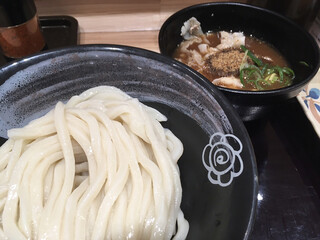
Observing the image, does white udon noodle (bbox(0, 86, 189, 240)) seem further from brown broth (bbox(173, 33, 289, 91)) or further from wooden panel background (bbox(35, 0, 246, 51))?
wooden panel background (bbox(35, 0, 246, 51))

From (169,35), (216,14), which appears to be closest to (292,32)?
(216,14)

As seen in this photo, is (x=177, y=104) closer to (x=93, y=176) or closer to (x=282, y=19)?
(x=93, y=176)

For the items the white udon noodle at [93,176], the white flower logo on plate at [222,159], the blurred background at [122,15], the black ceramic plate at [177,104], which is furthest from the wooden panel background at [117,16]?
the white flower logo on plate at [222,159]

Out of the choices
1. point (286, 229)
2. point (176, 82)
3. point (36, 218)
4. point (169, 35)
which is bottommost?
point (286, 229)

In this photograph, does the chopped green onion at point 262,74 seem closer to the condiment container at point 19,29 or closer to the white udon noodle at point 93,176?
the white udon noodle at point 93,176

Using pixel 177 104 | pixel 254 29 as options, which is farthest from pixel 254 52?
pixel 177 104

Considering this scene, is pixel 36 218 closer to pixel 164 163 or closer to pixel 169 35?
pixel 164 163

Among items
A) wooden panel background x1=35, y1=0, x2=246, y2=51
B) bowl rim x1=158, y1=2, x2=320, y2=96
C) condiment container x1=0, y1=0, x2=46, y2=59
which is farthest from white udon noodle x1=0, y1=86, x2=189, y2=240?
wooden panel background x1=35, y1=0, x2=246, y2=51
